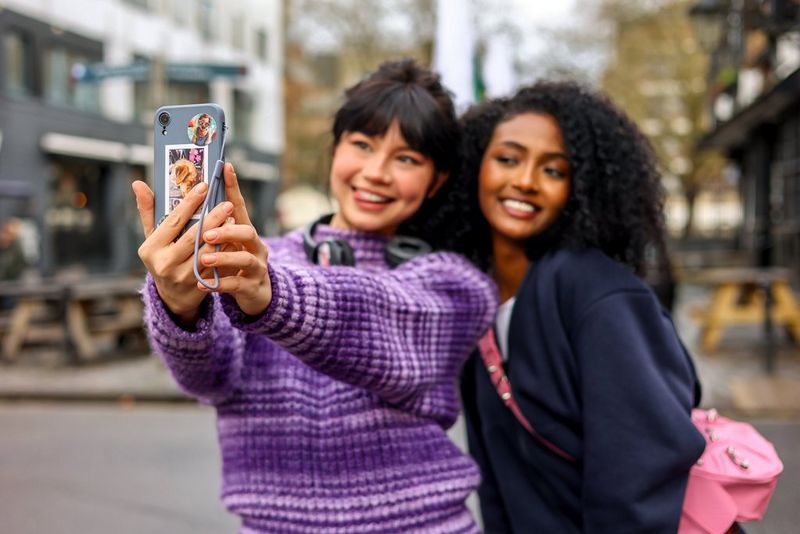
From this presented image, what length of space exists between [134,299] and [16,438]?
14.9ft

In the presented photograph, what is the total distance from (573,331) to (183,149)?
876 millimetres

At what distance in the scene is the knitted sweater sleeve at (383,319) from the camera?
4.76 ft

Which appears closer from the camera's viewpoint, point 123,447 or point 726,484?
point 726,484

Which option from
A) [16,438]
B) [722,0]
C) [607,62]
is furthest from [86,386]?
[607,62]

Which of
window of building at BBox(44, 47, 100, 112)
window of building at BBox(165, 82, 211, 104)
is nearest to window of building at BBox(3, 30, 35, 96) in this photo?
window of building at BBox(44, 47, 100, 112)

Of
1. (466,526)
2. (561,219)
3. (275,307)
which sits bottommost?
(466,526)

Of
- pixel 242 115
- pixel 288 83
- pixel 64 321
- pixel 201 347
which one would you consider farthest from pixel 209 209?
pixel 288 83

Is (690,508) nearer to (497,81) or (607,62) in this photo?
(497,81)

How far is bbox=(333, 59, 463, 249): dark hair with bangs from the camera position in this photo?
1.89 meters

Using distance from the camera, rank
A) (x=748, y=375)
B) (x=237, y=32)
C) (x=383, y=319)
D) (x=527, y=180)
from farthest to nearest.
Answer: (x=237, y=32) < (x=748, y=375) < (x=527, y=180) < (x=383, y=319)

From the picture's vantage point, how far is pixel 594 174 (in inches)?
79.4

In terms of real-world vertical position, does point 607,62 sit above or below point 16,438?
above

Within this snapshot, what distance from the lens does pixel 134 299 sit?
1134cm

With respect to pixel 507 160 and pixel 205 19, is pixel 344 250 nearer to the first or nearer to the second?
pixel 507 160
